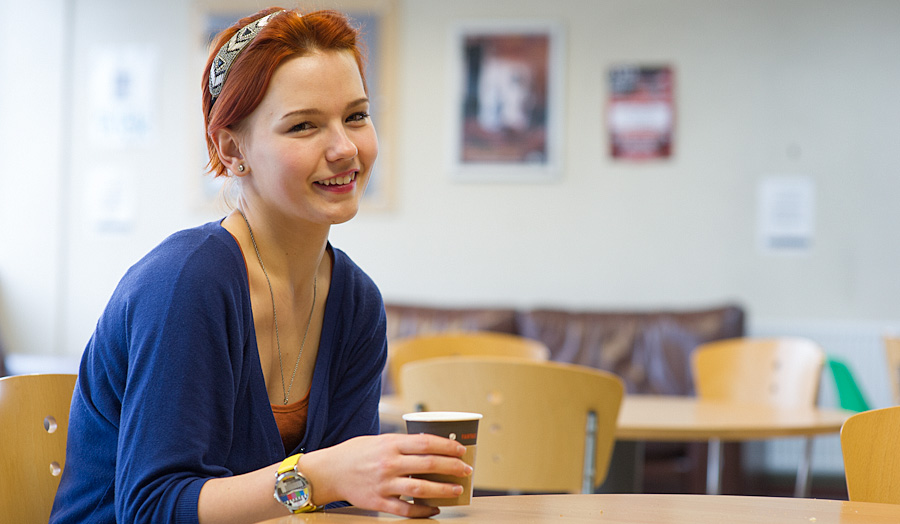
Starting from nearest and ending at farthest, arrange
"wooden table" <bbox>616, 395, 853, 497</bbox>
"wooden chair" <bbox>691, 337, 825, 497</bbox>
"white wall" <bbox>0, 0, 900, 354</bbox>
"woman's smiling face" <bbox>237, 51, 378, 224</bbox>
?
1. "woman's smiling face" <bbox>237, 51, 378, 224</bbox>
2. "wooden table" <bbox>616, 395, 853, 497</bbox>
3. "wooden chair" <bbox>691, 337, 825, 497</bbox>
4. "white wall" <bbox>0, 0, 900, 354</bbox>

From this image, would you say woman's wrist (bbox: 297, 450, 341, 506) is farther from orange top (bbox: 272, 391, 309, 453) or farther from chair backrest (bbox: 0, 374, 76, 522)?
chair backrest (bbox: 0, 374, 76, 522)

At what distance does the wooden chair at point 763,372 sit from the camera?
298 centimetres

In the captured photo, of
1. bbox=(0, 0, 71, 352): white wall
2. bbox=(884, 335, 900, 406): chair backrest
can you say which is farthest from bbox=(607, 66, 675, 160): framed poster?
bbox=(0, 0, 71, 352): white wall

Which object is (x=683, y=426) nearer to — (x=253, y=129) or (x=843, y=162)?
(x=253, y=129)

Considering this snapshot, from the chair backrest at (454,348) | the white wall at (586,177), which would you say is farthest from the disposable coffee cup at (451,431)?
the white wall at (586,177)

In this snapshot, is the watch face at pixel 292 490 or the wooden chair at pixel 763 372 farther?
the wooden chair at pixel 763 372

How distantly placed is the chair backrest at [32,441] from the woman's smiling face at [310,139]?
0.43m

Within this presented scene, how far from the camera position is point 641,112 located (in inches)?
180

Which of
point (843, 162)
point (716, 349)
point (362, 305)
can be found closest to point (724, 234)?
point (843, 162)

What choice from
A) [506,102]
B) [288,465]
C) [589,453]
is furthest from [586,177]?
[288,465]

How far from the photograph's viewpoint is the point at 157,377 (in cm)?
105

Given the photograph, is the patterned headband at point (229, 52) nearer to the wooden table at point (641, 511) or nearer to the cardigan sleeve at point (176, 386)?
the cardigan sleeve at point (176, 386)

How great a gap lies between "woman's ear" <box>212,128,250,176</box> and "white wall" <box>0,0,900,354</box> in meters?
3.41

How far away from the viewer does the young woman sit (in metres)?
1.01
